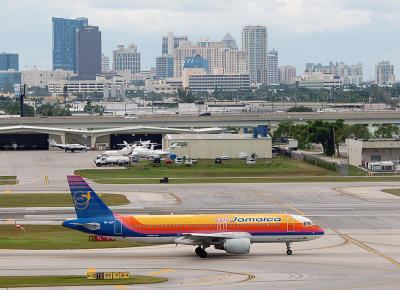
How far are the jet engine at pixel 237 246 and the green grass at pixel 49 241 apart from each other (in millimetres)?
9274

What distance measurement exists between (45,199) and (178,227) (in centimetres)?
3929

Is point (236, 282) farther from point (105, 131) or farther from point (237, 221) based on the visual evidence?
point (105, 131)

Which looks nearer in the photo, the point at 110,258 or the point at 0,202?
the point at 110,258

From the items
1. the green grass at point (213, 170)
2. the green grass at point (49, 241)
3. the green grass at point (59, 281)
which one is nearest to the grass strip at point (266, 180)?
the green grass at point (213, 170)

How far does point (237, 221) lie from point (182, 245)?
6.32 metres

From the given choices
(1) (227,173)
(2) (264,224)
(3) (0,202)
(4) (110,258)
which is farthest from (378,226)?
(1) (227,173)

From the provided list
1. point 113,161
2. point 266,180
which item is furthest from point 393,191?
point 113,161

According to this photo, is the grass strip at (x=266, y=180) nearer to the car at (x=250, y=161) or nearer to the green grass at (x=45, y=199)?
the green grass at (x=45, y=199)

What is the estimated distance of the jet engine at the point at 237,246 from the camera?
60375mm

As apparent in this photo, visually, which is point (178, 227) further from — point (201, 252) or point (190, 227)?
point (201, 252)

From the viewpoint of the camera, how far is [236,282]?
52.0 m

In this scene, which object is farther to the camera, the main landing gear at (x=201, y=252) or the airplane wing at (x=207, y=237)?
the main landing gear at (x=201, y=252)

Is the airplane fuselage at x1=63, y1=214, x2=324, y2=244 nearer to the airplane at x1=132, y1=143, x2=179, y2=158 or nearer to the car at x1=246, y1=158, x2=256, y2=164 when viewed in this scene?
the car at x1=246, y1=158, x2=256, y2=164

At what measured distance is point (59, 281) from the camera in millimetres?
51625
